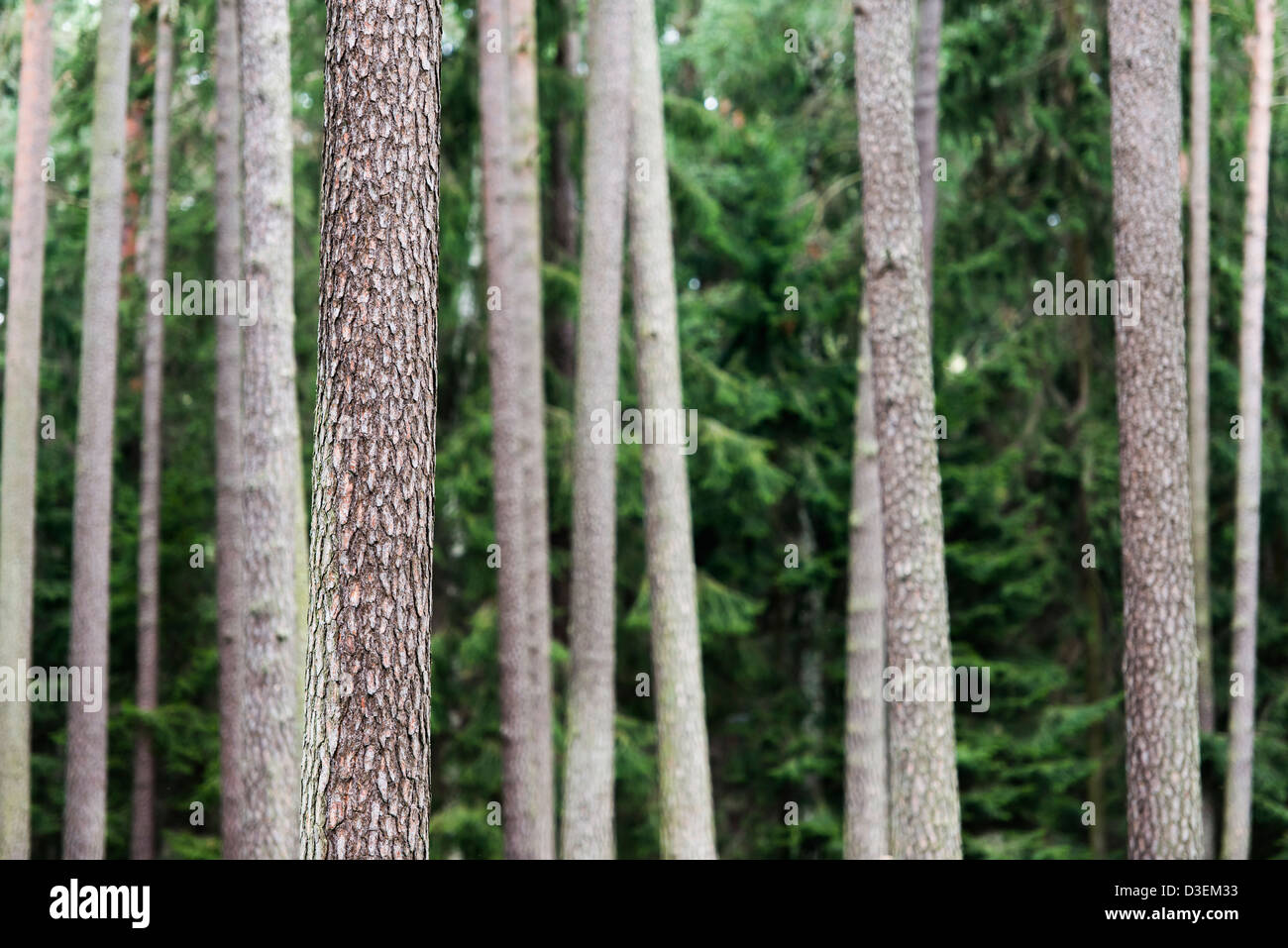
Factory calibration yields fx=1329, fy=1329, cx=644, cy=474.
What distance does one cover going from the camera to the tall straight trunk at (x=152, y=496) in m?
12.4

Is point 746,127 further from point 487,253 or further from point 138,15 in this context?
point 138,15

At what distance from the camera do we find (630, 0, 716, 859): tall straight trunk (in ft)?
31.2

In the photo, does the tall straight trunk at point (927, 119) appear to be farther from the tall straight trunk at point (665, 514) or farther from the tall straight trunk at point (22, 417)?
the tall straight trunk at point (22, 417)

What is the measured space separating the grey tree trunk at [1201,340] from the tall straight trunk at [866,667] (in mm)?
2912

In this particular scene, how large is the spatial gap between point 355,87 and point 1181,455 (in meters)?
4.80

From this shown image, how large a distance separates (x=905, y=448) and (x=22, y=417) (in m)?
6.33

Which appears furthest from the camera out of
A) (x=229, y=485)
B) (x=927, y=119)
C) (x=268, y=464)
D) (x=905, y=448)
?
(x=927, y=119)

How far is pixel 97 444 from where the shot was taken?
10.0 metres

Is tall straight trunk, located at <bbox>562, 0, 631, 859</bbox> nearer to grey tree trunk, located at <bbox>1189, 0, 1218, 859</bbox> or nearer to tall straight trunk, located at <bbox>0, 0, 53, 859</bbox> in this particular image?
tall straight trunk, located at <bbox>0, 0, 53, 859</bbox>

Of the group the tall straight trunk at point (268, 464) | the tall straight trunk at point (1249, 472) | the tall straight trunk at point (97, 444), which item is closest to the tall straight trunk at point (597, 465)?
the tall straight trunk at point (268, 464)

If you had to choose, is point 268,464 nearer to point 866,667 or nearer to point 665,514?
point 665,514

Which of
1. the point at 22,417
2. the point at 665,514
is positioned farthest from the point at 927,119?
the point at 22,417

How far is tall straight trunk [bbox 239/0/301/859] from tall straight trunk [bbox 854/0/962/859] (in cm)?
338
